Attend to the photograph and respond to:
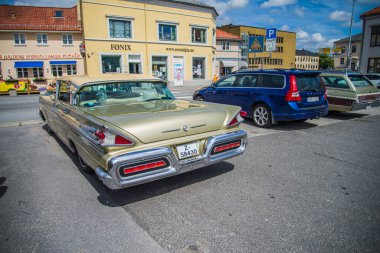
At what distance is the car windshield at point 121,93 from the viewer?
405cm

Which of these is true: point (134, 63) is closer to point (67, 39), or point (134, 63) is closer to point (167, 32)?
point (167, 32)

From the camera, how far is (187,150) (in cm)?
320

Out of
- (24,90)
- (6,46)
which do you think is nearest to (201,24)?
(24,90)

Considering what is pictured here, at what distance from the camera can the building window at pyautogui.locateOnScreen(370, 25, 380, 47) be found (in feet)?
107

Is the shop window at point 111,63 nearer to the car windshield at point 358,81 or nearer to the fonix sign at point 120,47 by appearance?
the fonix sign at point 120,47

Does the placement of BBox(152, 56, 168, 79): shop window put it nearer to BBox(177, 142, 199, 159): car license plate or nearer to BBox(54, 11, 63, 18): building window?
BBox(54, 11, 63, 18): building window

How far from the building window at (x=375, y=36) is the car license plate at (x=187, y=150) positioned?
38886mm

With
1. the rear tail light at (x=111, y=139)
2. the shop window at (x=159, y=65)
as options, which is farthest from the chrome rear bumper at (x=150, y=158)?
the shop window at (x=159, y=65)

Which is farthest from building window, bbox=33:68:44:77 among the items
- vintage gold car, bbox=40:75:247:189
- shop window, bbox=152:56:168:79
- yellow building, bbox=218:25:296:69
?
yellow building, bbox=218:25:296:69

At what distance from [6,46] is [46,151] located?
109 ft

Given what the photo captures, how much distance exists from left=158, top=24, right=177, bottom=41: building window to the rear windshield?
25.6 meters

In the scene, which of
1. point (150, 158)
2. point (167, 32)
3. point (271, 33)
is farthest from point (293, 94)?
point (167, 32)

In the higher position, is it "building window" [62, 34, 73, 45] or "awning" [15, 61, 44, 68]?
"building window" [62, 34, 73, 45]

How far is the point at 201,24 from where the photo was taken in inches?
1300
